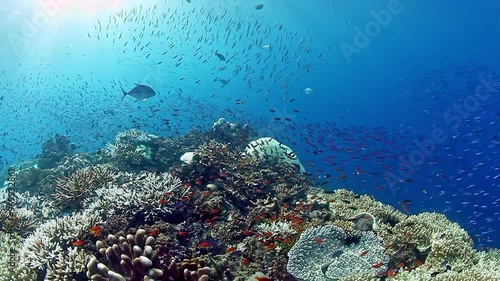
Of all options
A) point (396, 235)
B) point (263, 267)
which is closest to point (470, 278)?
point (396, 235)

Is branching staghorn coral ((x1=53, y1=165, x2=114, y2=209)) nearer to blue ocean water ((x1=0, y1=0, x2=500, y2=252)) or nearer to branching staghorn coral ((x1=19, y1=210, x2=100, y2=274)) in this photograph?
branching staghorn coral ((x1=19, y1=210, x2=100, y2=274))

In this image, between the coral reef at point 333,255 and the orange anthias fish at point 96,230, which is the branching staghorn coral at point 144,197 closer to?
the orange anthias fish at point 96,230

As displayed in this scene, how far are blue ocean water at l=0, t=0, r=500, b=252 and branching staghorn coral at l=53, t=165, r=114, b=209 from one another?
21.9 ft

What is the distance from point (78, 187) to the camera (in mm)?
8461

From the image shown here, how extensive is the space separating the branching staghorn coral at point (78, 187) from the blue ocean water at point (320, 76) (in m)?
6.68

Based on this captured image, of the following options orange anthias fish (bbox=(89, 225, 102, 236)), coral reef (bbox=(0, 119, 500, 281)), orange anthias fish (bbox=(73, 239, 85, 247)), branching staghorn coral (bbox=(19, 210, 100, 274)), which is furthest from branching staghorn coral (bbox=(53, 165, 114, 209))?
orange anthias fish (bbox=(73, 239, 85, 247))

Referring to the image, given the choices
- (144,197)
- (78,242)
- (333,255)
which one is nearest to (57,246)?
(78,242)

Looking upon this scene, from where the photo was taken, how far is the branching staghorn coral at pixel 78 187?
27.1ft

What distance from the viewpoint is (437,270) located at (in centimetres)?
535

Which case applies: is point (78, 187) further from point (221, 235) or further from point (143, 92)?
point (143, 92)

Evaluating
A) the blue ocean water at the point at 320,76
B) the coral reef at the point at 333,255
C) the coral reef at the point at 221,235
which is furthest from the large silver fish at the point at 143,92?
the coral reef at the point at 333,255

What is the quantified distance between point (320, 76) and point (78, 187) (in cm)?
12236

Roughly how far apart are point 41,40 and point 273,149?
53.5 m

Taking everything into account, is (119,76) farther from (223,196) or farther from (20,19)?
(223,196)
